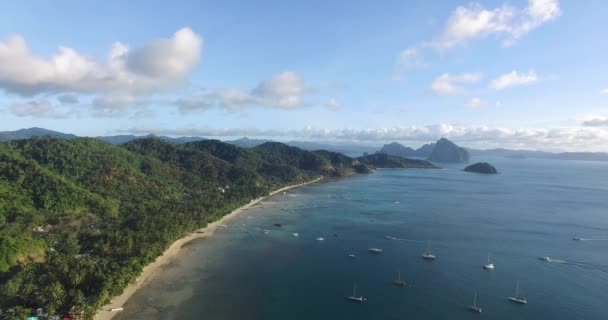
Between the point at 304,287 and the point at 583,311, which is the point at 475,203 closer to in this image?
the point at 583,311

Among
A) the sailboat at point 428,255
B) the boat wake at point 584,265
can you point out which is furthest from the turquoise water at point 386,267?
the sailboat at point 428,255

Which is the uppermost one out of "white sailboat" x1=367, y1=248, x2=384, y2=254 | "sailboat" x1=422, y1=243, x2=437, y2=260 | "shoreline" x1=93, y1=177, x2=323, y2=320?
"sailboat" x1=422, y1=243, x2=437, y2=260

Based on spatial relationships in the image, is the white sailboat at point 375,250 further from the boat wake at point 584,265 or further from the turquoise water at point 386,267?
the boat wake at point 584,265

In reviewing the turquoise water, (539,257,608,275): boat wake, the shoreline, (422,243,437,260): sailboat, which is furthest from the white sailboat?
the shoreline

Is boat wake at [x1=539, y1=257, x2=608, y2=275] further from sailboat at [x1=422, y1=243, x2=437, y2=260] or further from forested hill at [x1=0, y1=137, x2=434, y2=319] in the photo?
forested hill at [x1=0, y1=137, x2=434, y2=319]

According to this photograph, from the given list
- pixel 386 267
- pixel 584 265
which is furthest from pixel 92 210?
pixel 584 265

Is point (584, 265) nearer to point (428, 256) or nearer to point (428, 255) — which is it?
point (428, 255)
